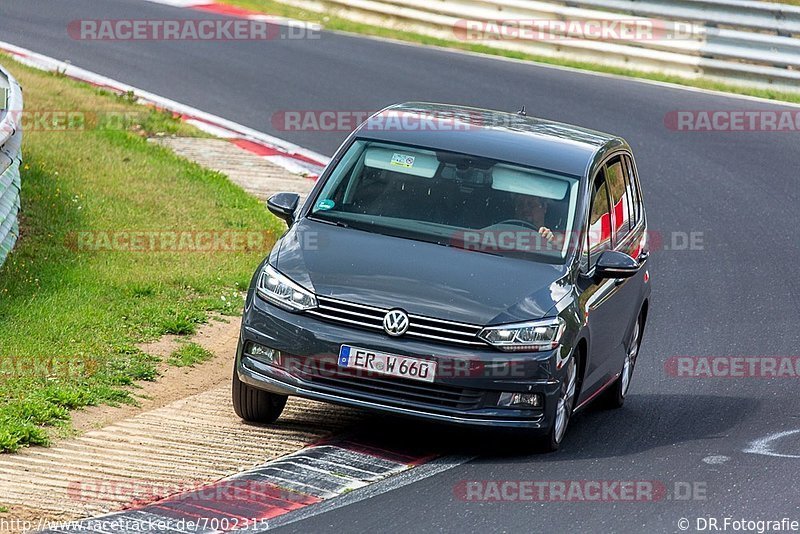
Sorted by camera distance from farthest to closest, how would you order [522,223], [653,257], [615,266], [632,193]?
[653,257] < [632,193] < [522,223] < [615,266]

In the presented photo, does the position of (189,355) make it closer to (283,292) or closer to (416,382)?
(283,292)

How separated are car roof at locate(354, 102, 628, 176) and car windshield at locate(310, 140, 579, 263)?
8 cm

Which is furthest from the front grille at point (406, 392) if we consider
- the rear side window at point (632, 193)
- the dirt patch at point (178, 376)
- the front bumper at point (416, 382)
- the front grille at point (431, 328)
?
the rear side window at point (632, 193)

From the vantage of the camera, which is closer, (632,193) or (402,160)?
(402,160)

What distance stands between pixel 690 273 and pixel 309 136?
18.6 feet

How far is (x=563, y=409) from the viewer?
857 cm

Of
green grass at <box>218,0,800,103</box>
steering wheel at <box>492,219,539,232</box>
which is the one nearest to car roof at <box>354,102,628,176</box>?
steering wheel at <box>492,219,539,232</box>

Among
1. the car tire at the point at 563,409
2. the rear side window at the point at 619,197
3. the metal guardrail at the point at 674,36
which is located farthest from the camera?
the metal guardrail at the point at 674,36

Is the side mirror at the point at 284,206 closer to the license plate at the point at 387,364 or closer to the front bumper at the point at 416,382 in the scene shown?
the front bumper at the point at 416,382

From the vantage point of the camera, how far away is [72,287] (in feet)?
36.4

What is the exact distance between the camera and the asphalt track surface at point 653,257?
301 inches

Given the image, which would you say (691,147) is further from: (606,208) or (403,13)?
(606,208)

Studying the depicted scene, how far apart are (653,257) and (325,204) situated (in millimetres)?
6510

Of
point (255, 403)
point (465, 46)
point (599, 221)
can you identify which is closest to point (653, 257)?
point (599, 221)
